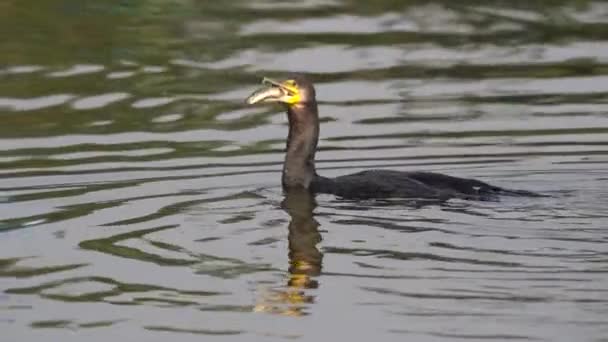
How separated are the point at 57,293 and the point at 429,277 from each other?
2.25 m

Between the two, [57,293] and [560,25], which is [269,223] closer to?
[57,293]

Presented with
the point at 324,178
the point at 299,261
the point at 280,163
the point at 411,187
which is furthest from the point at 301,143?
the point at 299,261

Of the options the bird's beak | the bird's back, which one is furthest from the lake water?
the bird's beak

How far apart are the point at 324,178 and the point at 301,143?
16.5 inches

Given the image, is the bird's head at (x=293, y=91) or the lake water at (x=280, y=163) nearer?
the lake water at (x=280, y=163)

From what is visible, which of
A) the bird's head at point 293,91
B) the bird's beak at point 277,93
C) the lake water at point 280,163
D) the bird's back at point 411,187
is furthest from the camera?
the bird's head at point 293,91

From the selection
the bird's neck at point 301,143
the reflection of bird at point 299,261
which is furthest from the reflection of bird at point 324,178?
the reflection of bird at point 299,261

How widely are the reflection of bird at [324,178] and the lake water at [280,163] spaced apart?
9.9 inches

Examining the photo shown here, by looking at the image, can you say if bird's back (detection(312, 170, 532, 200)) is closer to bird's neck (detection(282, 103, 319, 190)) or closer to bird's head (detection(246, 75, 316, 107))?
bird's neck (detection(282, 103, 319, 190))

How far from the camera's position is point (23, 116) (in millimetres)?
18781

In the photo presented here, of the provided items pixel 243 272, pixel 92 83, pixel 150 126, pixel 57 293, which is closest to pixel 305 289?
pixel 243 272

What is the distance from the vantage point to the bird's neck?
15.7 m

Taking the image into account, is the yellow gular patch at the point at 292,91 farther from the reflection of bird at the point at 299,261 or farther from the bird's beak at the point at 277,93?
the reflection of bird at the point at 299,261

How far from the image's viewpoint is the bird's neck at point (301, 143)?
15.7 meters
